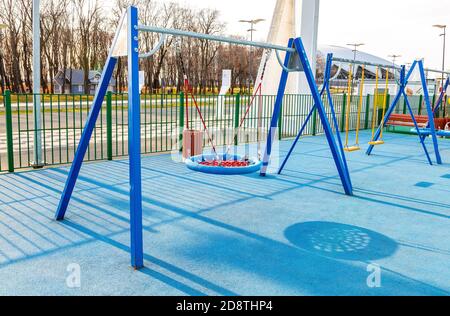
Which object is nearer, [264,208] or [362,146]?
[264,208]

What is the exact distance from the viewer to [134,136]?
350cm

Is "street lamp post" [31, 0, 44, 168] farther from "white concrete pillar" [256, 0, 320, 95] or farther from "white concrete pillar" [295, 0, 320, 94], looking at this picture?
"white concrete pillar" [295, 0, 320, 94]

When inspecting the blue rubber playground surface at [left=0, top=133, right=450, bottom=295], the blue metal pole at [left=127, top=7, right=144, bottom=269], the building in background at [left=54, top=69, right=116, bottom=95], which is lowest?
the blue rubber playground surface at [left=0, top=133, right=450, bottom=295]

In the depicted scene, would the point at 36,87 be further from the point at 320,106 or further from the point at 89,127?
the point at 320,106

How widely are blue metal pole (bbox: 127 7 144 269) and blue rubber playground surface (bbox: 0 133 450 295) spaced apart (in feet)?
0.62

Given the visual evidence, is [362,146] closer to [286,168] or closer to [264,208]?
[286,168]

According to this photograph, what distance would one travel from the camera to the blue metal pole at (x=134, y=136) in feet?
11.4

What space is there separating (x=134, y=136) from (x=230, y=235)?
59.1 inches

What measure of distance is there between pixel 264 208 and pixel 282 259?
64.8 inches

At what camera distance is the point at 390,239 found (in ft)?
14.2

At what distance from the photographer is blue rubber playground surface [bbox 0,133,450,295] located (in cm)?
323

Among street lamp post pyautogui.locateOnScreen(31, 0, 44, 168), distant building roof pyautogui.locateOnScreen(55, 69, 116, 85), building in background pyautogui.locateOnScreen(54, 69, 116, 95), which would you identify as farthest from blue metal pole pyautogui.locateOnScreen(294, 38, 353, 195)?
distant building roof pyautogui.locateOnScreen(55, 69, 116, 85)

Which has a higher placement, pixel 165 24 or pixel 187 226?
pixel 165 24
